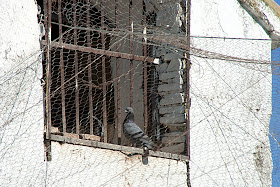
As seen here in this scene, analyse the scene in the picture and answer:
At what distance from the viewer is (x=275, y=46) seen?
22.4 feet

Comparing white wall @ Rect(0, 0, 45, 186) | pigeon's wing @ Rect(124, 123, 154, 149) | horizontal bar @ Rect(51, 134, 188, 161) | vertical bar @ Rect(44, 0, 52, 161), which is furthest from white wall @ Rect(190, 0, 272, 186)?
white wall @ Rect(0, 0, 45, 186)

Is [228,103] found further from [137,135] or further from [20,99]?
[20,99]

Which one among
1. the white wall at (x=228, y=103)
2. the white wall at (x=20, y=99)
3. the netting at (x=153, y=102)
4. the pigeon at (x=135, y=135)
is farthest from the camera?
the white wall at (x=228, y=103)

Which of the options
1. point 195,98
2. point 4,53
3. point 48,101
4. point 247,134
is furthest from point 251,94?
point 4,53

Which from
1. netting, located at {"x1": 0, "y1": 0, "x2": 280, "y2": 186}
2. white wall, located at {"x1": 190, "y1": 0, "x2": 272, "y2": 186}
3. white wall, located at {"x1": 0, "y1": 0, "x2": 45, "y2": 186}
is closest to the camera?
white wall, located at {"x1": 0, "y1": 0, "x2": 45, "y2": 186}

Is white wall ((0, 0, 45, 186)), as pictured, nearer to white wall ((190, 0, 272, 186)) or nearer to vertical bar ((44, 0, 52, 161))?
vertical bar ((44, 0, 52, 161))

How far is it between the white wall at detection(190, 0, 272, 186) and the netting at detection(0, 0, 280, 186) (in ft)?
0.04

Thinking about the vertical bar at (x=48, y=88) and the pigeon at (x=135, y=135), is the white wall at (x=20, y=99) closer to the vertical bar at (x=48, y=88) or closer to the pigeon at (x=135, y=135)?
the vertical bar at (x=48, y=88)

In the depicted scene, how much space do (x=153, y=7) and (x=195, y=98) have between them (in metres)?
1.23

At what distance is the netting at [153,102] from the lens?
13.8 feet

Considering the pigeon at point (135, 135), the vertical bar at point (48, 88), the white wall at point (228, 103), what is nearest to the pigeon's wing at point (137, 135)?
the pigeon at point (135, 135)

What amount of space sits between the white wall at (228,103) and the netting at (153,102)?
0.5 inches

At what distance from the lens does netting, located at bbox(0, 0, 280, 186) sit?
4215 millimetres

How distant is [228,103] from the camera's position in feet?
19.2
